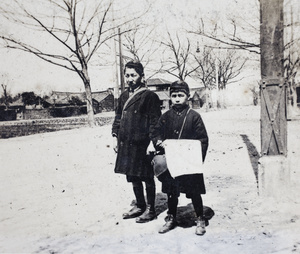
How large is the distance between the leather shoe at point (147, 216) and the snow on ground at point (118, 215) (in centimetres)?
5

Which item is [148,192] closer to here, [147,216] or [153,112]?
[147,216]

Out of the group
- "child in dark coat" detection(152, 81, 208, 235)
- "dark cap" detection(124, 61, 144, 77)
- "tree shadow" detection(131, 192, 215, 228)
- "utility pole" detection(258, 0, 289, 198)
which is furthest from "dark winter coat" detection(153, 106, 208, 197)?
"utility pole" detection(258, 0, 289, 198)

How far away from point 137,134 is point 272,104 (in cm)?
163

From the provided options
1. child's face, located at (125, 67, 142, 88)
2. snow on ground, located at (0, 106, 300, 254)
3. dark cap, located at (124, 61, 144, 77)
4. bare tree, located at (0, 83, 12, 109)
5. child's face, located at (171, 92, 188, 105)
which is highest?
bare tree, located at (0, 83, 12, 109)

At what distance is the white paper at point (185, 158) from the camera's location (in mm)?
2483

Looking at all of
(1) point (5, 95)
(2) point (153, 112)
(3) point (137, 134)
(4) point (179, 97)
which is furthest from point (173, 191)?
(1) point (5, 95)

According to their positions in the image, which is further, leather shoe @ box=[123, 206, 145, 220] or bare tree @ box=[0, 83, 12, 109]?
bare tree @ box=[0, 83, 12, 109]

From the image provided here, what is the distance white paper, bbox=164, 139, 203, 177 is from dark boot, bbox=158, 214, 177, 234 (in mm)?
506

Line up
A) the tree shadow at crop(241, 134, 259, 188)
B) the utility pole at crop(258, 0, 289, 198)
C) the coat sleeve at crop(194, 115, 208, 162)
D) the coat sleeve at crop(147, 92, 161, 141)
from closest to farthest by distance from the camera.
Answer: the coat sleeve at crop(194, 115, 208, 162), the coat sleeve at crop(147, 92, 161, 141), the utility pole at crop(258, 0, 289, 198), the tree shadow at crop(241, 134, 259, 188)

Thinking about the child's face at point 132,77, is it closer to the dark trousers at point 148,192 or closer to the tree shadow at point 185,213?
the dark trousers at point 148,192

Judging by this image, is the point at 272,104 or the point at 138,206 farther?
the point at 272,104

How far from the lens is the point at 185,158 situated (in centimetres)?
249

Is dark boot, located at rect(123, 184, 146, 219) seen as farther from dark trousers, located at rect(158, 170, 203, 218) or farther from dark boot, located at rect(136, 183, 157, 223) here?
dark trousers, located at rect(158, 170, 203, 218)

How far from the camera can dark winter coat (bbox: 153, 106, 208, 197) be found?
2553 mm
